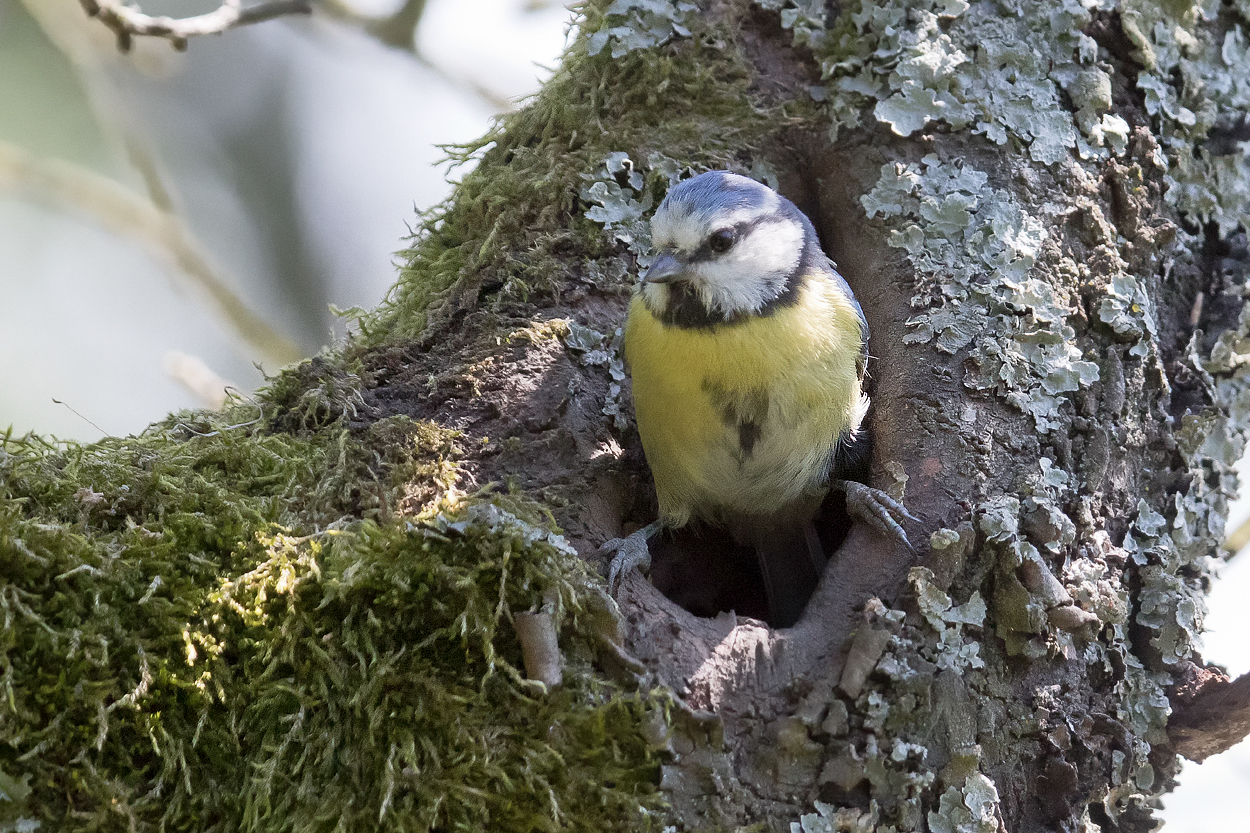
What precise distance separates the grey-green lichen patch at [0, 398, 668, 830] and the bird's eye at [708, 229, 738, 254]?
2.70ft

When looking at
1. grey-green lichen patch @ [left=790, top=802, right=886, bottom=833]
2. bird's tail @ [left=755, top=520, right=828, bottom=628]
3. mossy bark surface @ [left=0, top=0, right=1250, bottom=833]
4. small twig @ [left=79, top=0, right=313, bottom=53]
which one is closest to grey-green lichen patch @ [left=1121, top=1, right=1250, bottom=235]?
mossy bark surface @ [left=0, top=0, right=1250, bottom=833]

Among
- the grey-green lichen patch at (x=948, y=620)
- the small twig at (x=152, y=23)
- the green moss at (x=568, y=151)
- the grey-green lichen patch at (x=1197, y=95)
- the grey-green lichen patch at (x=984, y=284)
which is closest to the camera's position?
the grey-green lichen patch at (x=948, y=620)

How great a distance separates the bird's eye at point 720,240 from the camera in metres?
2.08

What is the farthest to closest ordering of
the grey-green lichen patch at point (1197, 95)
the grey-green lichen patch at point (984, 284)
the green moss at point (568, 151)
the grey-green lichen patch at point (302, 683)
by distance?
the grey-green lichen patch at point (1197, 95)
the green moss at point (568, 151)
the grey-green lichen patch at point (984, 284)
the grey-green lichen patch at point (302, 683)

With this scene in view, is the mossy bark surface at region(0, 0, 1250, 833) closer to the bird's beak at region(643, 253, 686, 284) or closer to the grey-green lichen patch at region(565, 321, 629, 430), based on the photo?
the grey-green lichen patch at region(565, 321, 629, 430)

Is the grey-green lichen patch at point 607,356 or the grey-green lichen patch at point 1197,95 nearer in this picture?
the grey-green lichen patch at point 607,356

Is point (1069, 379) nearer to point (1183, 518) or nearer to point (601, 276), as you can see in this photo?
point (1183, 518)

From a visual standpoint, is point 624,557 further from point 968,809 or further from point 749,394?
point 968,809

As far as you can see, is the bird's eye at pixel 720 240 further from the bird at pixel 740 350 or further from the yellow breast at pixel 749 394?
the yellow breast at pixel 749 394

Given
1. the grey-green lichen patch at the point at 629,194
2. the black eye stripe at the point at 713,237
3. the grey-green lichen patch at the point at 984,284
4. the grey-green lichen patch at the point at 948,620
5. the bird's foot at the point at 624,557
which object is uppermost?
the grey-green lichen patch at the point at 984,284

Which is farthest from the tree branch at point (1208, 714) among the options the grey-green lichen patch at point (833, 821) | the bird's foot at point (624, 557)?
the bird's foot at point (624, 557)

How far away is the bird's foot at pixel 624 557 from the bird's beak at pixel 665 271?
548 millimetres

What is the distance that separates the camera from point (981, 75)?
238 centimetres

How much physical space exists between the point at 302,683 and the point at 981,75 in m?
2.09
